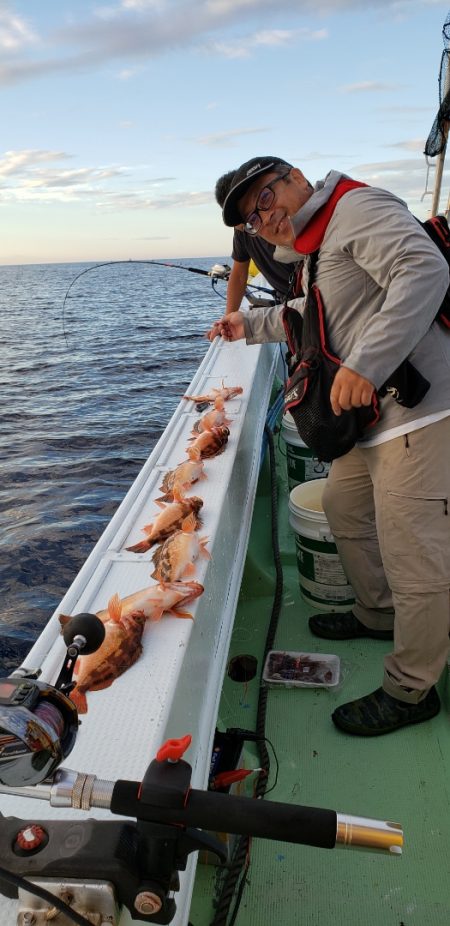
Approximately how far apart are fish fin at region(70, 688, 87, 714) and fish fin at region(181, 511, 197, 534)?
979 mm

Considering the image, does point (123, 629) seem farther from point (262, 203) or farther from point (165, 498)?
point (262, 203)

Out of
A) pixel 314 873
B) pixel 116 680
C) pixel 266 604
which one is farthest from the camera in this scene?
pixel 266 604

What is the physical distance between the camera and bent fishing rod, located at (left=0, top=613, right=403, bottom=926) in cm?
114

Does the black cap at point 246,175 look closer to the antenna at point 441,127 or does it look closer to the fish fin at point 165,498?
the fish fin at point 165,498

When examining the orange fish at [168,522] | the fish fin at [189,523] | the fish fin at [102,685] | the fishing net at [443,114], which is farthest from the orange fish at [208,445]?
the fishing net at [443,114]

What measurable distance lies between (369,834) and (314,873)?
1584 mm

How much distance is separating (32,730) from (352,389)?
59.0 inches

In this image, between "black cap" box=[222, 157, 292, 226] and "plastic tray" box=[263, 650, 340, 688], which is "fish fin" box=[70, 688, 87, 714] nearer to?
"plastic tray" box=[263, 650, 340, 688]

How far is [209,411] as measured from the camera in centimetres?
463

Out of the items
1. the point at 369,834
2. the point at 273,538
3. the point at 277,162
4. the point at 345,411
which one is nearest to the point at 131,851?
the point at 369,834

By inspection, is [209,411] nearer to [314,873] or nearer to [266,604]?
[266,604]

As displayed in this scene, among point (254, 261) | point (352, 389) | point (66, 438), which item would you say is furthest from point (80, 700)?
point (66, 438)

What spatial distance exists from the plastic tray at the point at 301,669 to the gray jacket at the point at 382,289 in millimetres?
1419

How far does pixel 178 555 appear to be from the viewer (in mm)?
2725
